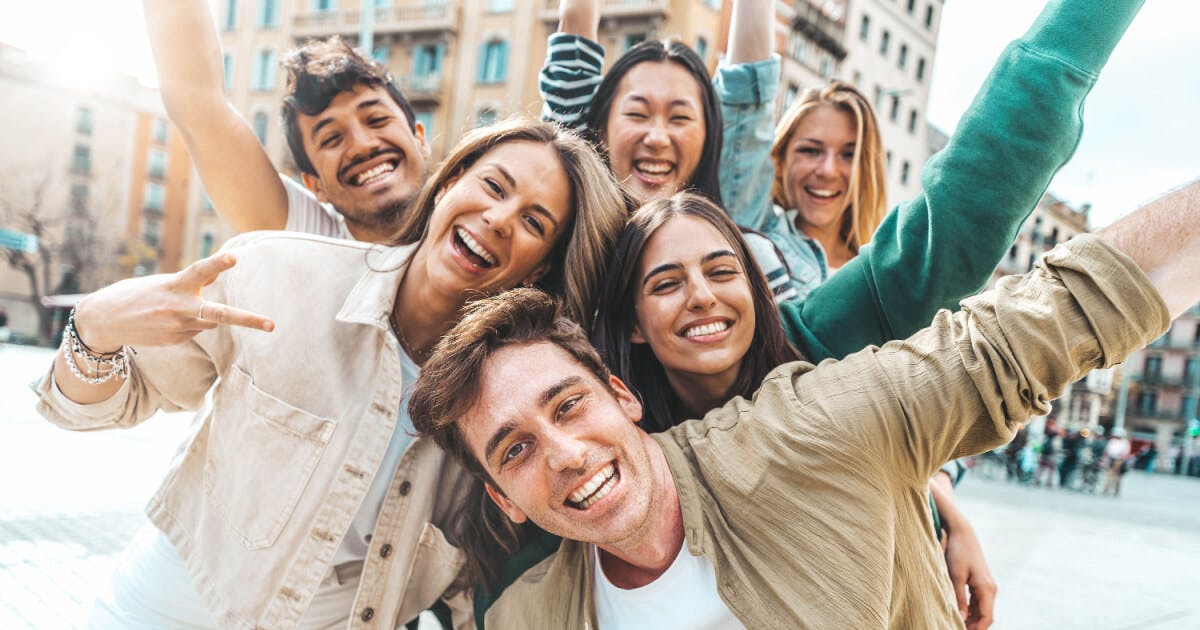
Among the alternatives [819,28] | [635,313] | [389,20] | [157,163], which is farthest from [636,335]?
[157,163]

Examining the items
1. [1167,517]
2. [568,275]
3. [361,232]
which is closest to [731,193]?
[568,275]

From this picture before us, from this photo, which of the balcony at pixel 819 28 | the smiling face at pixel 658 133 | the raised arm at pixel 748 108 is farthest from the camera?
the balcony at pixel 819 28

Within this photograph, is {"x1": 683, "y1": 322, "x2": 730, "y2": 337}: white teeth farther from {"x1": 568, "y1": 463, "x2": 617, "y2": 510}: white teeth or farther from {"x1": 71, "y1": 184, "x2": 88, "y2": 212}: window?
{"x1": 71, "y1": 184, "x2": 88, "y2": 212}: window

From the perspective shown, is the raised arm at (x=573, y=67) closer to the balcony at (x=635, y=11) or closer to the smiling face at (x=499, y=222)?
the smiling face at (x=499, y=222)

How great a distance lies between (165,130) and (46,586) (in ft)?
164

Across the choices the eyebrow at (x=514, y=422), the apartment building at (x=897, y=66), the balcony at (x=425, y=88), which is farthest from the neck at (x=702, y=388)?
the apartment building at (x=897, y=66)

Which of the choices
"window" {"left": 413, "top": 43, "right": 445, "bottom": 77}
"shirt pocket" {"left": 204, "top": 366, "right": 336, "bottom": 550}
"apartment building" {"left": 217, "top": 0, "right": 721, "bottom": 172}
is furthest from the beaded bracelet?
"window" {"left": 413, "top": 43, "right": 445, "bottom": 77}

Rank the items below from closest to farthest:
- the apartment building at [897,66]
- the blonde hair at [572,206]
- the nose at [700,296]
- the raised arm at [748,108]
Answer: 1. the nose at [700,296]
2. the blonde hair at [572,206]
3. the raised arm at [748,108]
4. the apartment building at [897,66]

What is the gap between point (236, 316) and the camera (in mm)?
1786

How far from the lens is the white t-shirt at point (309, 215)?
281cm

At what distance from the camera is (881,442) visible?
159cm

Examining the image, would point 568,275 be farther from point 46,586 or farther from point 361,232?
point 46,586

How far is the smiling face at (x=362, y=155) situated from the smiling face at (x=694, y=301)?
114cm

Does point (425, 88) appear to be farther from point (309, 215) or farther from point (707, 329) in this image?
point (707, 329)
